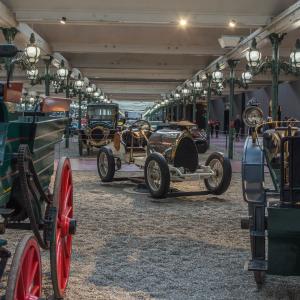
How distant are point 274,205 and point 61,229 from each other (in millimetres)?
1538

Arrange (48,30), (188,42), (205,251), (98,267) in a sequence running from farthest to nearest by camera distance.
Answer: (188,42) < (48,30) < (205,251) < (98,267)

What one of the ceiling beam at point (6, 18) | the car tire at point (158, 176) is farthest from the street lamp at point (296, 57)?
the ceiling beam at point (6, 18)

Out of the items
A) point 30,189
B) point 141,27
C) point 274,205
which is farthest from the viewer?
point 141,27

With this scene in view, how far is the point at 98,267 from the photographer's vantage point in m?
5.07

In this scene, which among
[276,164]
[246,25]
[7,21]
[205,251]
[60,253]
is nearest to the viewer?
[60,253]

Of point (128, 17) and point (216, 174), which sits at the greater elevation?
point (128, 17)

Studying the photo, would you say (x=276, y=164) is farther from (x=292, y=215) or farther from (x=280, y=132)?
(x=292, y=215)

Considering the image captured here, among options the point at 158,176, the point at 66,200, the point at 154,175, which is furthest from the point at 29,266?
the point at 154,175

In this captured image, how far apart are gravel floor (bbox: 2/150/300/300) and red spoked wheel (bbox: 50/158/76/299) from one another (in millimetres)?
316

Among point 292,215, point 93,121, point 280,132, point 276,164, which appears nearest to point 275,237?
point 292,215

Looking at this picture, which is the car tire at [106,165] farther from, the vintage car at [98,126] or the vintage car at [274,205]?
the vintage car at [98,126]

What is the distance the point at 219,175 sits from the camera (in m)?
9.63

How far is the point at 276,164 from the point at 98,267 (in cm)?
188

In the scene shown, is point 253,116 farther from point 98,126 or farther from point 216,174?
point 98,126
